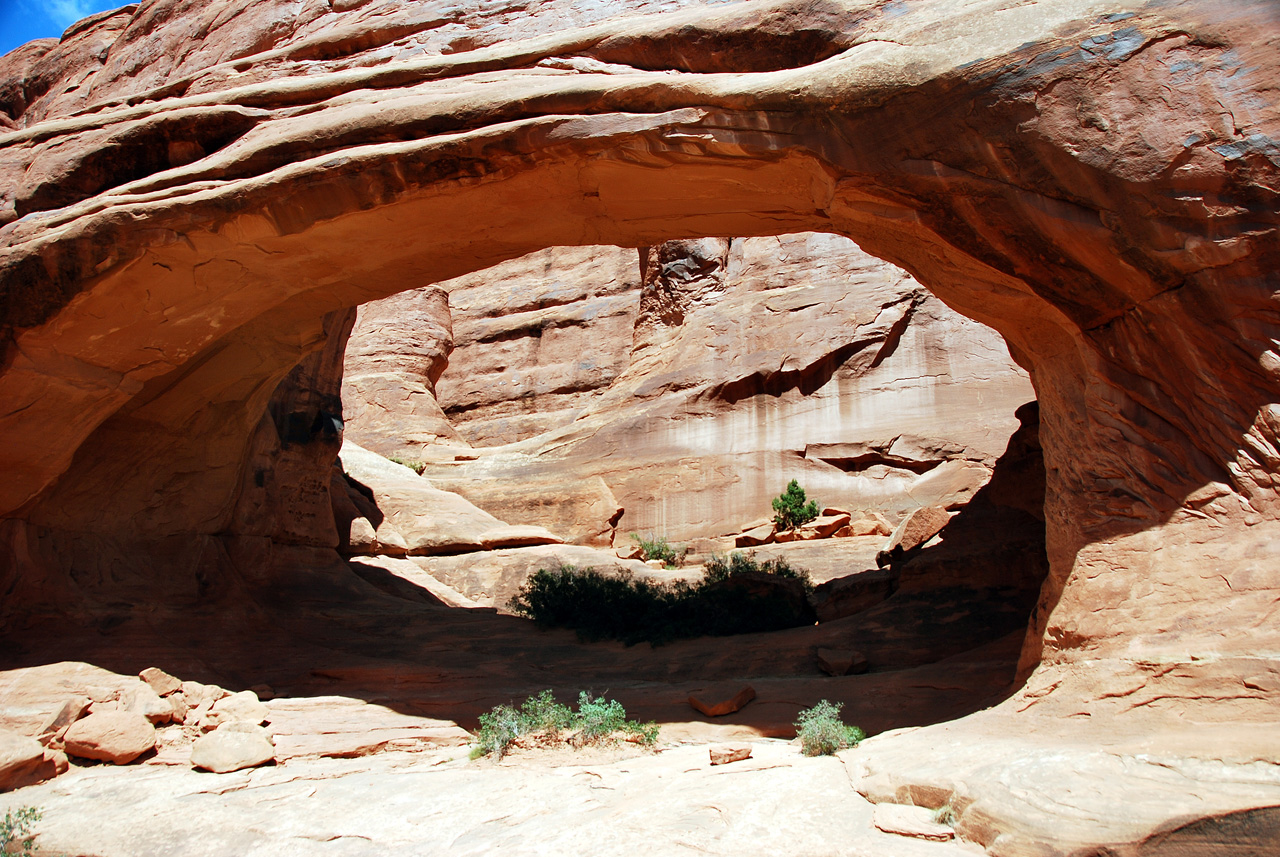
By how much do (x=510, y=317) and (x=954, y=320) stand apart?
59.3 ft

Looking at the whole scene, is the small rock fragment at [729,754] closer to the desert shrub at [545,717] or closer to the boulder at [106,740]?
the desert shrub at [545,717]

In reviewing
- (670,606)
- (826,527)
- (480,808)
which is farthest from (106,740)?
(826,527)

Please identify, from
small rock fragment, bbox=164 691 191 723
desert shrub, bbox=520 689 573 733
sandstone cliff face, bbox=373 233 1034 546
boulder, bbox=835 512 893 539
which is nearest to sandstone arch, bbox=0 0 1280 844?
small rock fragment, bbox=164 691 191 723

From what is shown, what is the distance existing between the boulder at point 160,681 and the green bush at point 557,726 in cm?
290

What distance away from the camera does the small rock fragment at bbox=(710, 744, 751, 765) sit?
5242 millimetres

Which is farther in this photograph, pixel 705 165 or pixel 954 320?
pixel 954 320

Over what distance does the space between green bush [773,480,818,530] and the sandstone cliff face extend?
2.07 feet

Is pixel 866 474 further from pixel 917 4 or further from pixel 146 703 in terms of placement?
pixel 146 703

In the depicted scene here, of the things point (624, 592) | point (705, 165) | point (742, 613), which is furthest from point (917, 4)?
point (624, 592)

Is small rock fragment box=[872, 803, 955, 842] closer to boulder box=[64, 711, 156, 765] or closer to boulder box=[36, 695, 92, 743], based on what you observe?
boulder box=[64, 711, 156, 765]

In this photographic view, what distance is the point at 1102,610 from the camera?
209 inches

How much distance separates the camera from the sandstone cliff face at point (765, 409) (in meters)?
16.6

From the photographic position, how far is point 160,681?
7215 millimetres

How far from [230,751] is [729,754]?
3.53 metres
